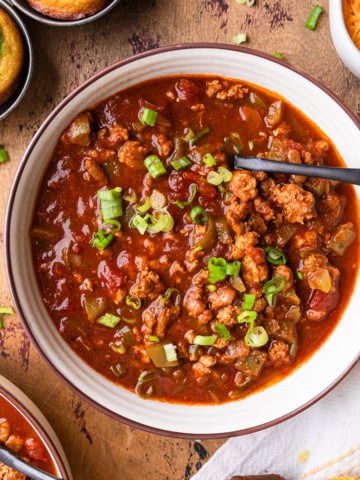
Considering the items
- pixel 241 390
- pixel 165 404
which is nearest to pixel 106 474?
pixel 165 404

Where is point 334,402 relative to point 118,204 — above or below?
below

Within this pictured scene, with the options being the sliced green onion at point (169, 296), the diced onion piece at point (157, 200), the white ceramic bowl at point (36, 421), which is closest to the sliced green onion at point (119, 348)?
the sliced green onion at point (169, 296)

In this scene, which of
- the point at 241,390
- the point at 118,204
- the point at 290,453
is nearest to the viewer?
the point at 118,204

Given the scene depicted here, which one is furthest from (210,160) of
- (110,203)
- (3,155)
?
(3,155)

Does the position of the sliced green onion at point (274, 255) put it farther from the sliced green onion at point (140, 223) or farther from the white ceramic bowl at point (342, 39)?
the white ceramic bowl at point (342, 39)

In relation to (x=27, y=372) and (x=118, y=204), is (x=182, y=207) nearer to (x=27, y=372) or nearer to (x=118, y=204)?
(x=118, y=204)

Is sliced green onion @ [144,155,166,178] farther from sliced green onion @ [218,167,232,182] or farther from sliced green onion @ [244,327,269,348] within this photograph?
sliced green onion @ [244,327,269,348]

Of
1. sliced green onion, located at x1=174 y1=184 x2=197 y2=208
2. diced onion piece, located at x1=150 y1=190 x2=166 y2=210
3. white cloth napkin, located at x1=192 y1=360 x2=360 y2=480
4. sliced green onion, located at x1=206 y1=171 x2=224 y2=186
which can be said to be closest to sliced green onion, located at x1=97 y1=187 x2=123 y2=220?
diced onion piece, located at x1=150 y1=190 x2=166 y2=210
